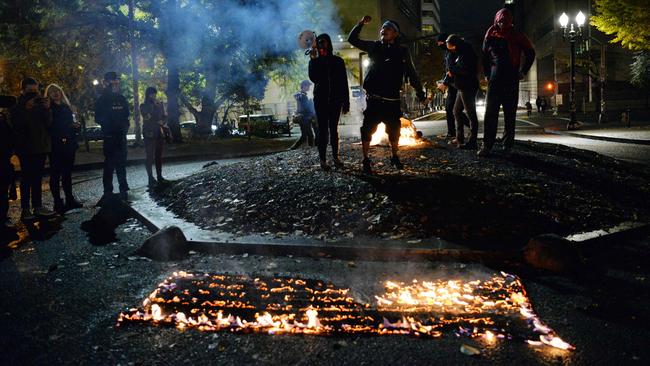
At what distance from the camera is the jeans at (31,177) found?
7035 mm

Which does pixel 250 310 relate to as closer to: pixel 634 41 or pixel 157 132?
pixel 157 132

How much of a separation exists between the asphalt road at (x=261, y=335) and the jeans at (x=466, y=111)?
150 inches

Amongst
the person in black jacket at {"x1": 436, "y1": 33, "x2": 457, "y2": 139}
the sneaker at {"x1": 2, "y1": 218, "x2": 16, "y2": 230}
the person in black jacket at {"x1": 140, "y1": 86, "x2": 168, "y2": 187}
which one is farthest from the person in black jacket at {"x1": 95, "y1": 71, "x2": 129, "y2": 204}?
the person in black jacket at {"x1": 436, "y1": 33, "x2": 457, "y2": 139}

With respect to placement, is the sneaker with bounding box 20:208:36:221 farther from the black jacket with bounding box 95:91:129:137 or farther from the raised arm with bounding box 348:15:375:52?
the raised arm with bounding box 348:15:375:52

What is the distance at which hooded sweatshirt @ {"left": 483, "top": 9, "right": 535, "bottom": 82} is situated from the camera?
730 centimetres

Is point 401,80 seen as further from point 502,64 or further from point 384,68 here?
point 502,64

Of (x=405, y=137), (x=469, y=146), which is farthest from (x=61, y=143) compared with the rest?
(x=469, y=146)

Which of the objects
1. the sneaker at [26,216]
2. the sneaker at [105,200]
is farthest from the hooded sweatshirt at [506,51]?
the sneaker at [26,216]

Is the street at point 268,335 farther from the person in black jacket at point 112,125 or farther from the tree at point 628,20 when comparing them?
the tree at point 628,20

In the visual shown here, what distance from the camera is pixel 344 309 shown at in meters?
3.27

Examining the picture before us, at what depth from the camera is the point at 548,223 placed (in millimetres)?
4773

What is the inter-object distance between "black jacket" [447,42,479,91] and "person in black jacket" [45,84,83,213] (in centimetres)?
605

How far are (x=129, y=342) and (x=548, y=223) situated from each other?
377 cm

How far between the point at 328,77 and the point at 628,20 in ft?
73.1
